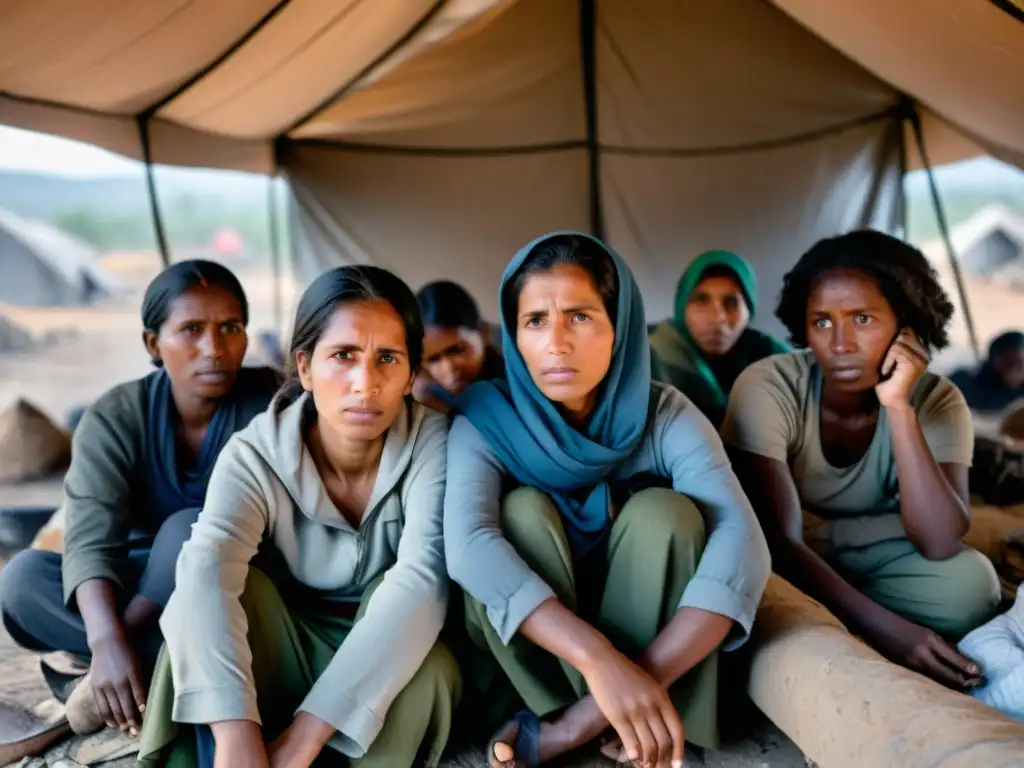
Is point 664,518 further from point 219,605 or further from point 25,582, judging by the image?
point 25,582

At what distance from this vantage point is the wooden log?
116 cm

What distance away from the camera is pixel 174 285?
192cm

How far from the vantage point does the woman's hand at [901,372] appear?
176 cm

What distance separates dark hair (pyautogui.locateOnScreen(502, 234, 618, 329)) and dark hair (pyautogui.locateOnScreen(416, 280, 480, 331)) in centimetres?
101

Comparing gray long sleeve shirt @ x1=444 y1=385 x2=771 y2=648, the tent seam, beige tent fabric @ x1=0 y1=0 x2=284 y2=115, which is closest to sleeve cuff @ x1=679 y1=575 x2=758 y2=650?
gray long sleeve shirt @ x1=444 y1=385 x2=771 y2=648

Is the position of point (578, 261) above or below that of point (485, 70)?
below

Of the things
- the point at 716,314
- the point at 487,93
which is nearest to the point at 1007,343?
the point at 716,314

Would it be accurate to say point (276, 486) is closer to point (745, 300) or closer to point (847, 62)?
point (745, 300)

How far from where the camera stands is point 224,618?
4.51ft

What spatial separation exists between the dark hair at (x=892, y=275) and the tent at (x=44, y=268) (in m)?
9.79

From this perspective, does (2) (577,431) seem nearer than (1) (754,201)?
Yes

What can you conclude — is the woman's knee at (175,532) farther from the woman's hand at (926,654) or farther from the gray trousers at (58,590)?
the woman's hand at (926,654)

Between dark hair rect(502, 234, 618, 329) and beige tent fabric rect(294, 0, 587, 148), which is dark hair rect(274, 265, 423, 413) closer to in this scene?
dark hair rect(502, 234, 618, 329)

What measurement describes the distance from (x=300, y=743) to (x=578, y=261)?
990 mm
